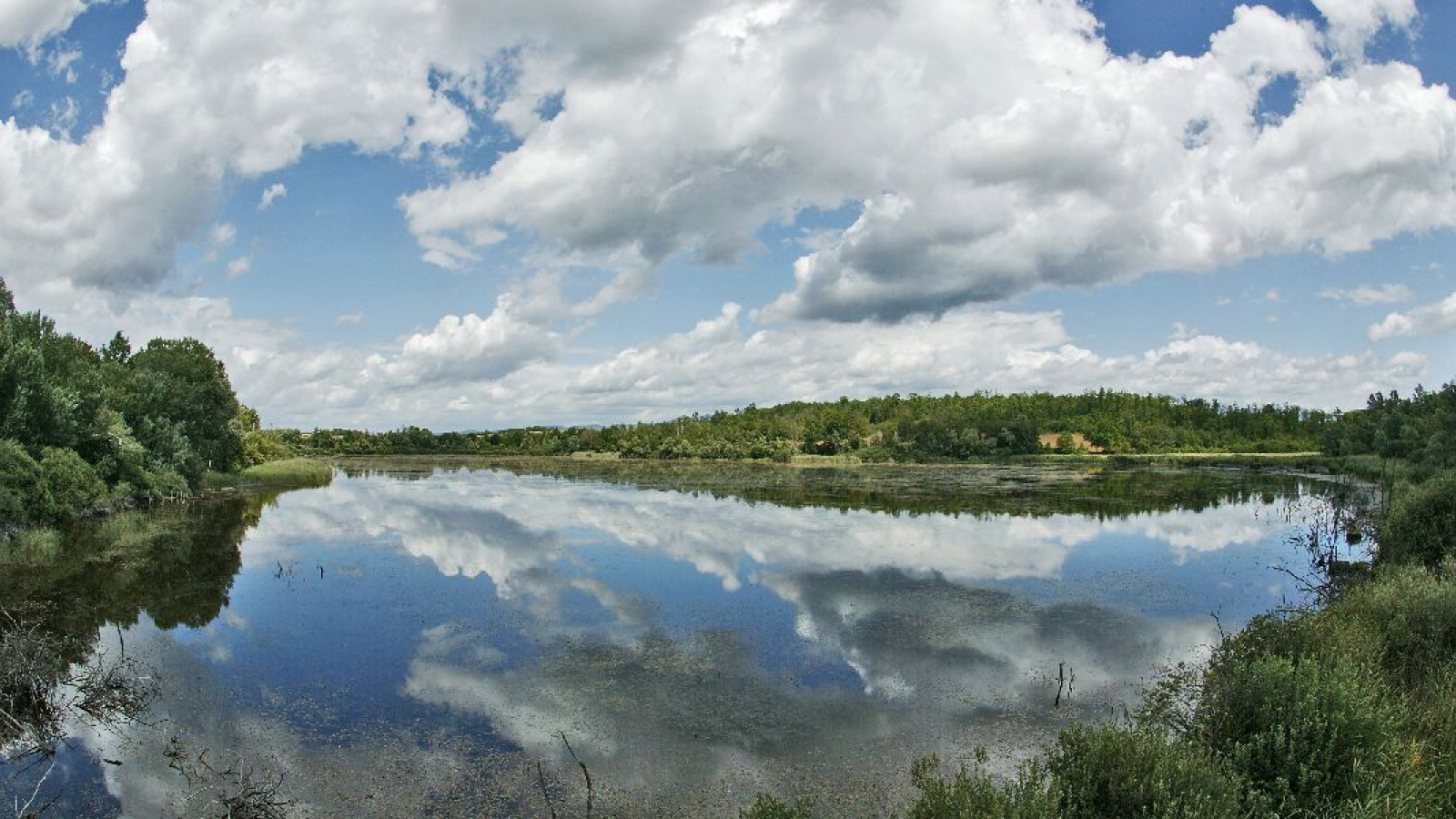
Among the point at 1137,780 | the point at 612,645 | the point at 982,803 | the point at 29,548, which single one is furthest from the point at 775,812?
the point at 29,548

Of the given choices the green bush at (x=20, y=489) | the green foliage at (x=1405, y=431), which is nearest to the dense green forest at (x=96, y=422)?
the green bush at (x=20, y=489)

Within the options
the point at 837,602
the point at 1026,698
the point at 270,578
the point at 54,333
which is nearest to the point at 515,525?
the point at 270,578

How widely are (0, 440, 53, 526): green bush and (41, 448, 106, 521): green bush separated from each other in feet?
1.73

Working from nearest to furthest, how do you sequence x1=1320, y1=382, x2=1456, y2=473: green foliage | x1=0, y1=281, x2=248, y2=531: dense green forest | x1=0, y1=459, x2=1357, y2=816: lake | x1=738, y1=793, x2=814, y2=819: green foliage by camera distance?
x1=738, y1=793, x2=814, y2=819: green foliage → x1=0, y1=459, x2=1357, y2=816: lake → x1=0, y1=281, x2=248, y2=531: dense green forest → x1=1320, y1=382, x2=1456, y2=473: green foliage

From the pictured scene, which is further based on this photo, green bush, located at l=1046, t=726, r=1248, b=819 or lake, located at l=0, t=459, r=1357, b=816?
lake, located at l=0, t=459, r=1357, b=816

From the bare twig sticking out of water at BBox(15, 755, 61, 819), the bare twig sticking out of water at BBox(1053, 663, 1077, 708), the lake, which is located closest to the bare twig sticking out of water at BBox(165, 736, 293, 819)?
the lake

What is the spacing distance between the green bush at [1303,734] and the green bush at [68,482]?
137 ft

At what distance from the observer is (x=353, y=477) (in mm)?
84250

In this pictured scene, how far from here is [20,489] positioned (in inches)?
1252

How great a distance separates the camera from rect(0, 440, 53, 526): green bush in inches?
1178

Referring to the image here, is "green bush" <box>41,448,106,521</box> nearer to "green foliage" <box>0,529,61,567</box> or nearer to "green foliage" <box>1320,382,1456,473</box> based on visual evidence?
"green foliage" <box>0,529,61,567</box>

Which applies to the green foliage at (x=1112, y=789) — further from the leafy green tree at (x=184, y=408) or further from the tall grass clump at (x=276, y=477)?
the tall grass clump at (x=276, y=477)

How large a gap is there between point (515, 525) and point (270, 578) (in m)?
13.9

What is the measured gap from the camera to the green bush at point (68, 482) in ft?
113
